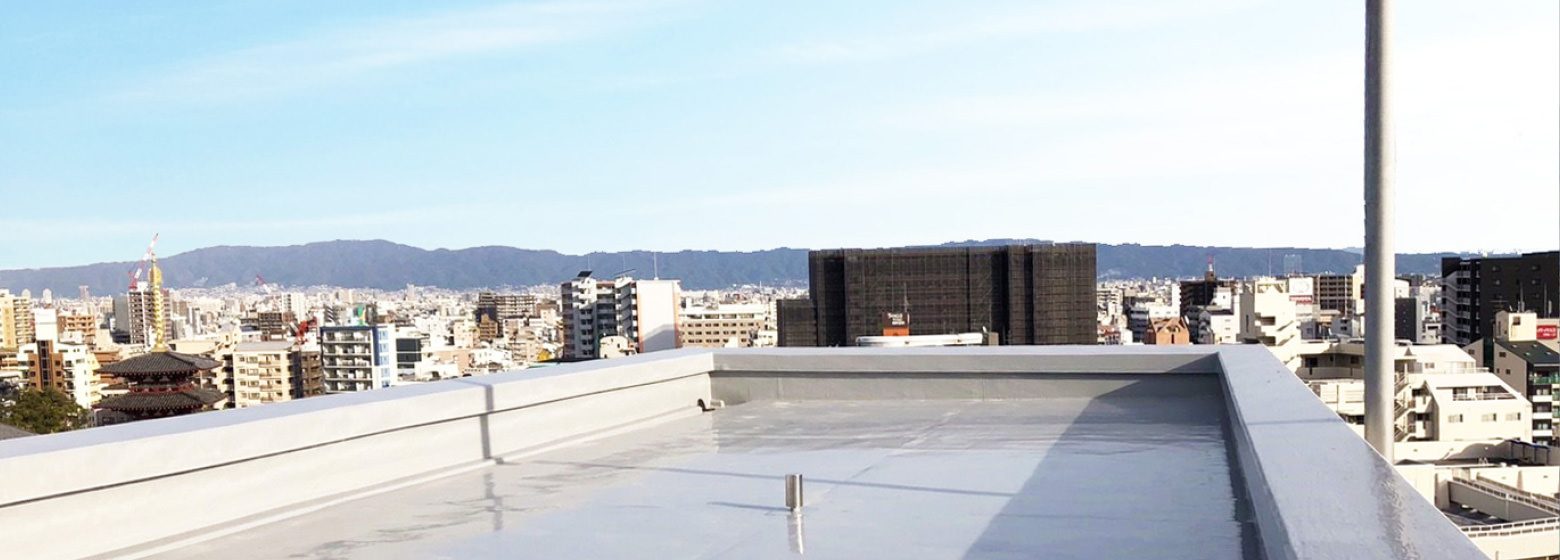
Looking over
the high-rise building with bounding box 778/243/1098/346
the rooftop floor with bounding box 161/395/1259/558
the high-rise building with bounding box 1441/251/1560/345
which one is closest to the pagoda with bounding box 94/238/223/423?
the high-rise building with bounding box 778/243/1098/346

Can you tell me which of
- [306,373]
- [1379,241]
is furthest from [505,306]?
[1379,241]

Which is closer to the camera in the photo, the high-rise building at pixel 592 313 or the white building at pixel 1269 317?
the white building at pixel 1269 317

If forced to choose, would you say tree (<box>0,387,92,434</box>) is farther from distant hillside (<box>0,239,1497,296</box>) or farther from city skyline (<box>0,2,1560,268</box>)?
distant hillside (<box>0,239,1497,296</box>)

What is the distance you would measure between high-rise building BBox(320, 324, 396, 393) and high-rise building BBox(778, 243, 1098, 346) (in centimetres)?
4563

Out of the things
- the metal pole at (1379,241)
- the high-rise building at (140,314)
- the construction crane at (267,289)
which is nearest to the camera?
the metal pole at (1379,241)

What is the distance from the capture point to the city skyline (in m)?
9.88

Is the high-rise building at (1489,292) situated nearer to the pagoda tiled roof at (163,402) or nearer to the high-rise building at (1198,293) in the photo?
the high-rise building at (1198,293)

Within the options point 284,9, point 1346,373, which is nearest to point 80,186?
point 284,9

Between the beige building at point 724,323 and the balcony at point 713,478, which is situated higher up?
the balcony at point 713,478

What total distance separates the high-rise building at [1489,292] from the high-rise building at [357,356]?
65.4 m

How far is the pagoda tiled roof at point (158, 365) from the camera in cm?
3475

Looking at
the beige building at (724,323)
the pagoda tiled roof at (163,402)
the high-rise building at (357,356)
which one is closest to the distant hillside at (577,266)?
the beige building at (724,323)

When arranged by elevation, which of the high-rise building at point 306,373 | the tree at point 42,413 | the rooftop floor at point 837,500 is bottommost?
the high-rise building at point 306,373

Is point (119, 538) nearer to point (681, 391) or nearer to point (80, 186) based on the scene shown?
point (681, 391)
